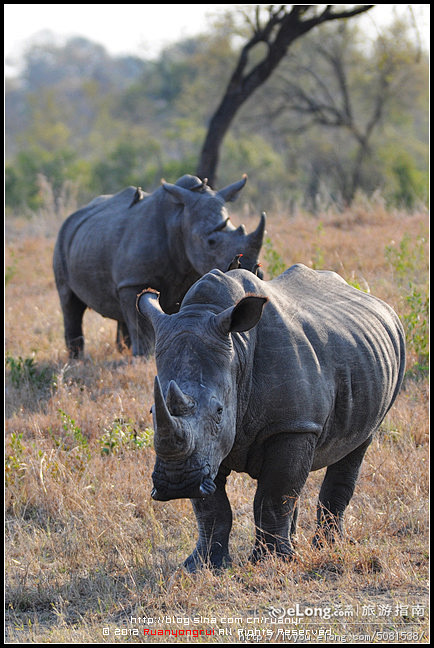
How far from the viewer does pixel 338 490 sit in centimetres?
491

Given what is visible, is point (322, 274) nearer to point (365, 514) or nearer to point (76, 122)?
point (365, 514)

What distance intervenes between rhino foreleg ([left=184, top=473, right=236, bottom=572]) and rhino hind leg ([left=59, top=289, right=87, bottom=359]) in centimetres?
536

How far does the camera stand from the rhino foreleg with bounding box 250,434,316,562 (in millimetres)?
4121

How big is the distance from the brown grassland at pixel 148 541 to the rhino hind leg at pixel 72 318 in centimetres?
102

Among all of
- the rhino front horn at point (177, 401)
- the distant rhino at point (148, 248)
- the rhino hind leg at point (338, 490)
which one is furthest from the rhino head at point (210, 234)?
the rhino front horn at point (177, 401)

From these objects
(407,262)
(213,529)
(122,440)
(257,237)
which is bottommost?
(122,440)

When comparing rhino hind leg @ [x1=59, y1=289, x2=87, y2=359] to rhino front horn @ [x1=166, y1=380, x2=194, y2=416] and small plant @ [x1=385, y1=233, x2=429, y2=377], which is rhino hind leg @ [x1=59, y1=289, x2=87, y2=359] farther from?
rhino front horn @ [x1=166, y1=380, x2=194, y2=416]

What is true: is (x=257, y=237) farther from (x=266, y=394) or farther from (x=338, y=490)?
(x=266, y=394)

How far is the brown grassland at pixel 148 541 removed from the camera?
151 inches

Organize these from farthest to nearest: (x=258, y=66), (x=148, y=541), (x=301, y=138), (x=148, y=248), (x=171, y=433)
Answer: (x=301, y=138) < (x=258, y=66) < (x=148, y=248) < (x=148, y=541) < (x=171, y=433)

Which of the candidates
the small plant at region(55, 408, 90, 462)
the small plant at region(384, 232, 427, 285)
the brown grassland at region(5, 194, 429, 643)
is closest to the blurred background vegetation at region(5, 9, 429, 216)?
the small plant at region(384, 232, 427, 285)

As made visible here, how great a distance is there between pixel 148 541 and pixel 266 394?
4.42ft

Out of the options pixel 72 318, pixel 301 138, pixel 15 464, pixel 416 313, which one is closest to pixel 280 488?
pixel 15 464

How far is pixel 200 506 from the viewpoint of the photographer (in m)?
4.36
